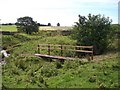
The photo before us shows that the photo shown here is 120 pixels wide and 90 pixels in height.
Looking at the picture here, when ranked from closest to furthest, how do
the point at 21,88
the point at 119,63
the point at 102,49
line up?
the point at 21,88 < the point at 119,63 < the point at 102,49

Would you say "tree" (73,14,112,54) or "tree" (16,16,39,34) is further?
"tree" (16,16,39,34)

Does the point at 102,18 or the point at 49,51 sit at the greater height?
the point at 102,18

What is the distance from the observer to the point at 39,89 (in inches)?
686

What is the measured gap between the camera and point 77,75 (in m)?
19.1

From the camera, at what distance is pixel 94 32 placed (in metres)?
30.4

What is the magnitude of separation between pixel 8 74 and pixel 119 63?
307 inches

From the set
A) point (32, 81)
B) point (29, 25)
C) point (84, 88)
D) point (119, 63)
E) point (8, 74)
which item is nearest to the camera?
point (84, 88)

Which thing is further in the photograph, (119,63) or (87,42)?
(87,42)

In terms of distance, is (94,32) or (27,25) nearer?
(94,32)

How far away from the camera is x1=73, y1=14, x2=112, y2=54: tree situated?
29.8m

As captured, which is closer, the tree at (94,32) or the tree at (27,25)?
the tree at (94,32)

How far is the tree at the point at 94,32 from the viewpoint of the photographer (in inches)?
1174

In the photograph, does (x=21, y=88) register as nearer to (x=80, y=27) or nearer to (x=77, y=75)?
(x=77, y=75)

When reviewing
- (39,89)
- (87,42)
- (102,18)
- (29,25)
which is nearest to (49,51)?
(87,42)
